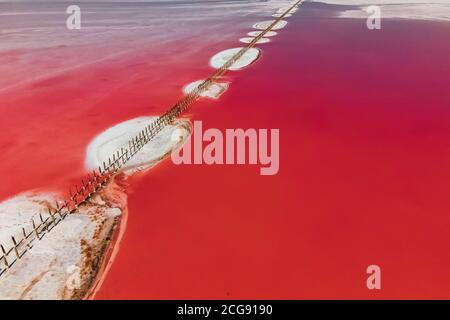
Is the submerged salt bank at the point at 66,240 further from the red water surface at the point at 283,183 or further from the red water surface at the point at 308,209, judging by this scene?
the red water surface at the point at 308,209

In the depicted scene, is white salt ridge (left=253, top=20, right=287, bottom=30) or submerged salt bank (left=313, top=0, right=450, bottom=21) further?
submerged salt bank (left=313, top=0, right=450, bottom=21)

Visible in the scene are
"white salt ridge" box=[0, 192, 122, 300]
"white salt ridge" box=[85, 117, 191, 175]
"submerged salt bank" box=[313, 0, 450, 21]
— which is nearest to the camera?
"white salt ridge" box=[0, 192, 122, 300]

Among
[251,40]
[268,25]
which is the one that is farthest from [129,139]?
[268,25]

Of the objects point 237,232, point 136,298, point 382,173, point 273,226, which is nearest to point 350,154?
point 382,173

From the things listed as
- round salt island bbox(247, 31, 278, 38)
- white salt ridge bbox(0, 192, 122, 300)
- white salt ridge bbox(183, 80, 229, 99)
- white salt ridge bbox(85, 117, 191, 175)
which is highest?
round salt island bbox(247, 31, 278, 38)

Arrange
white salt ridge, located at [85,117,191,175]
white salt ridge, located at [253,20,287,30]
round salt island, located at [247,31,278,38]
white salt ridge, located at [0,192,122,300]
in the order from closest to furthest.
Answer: white salt ridge, located at [0,192,122,300]
white salt ridge, located at [85,117,191,175]
round salt island, located at [247,31,278,38]
white salt ridge, located at [253,20,287,30]

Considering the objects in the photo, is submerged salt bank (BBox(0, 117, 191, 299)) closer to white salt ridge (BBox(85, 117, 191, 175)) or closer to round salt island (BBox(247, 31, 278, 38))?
white salt ridge (BBox(85, 117, 191, 175))

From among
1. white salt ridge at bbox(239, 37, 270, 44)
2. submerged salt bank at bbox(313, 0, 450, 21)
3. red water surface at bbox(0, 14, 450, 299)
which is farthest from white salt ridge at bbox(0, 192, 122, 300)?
submerged salt bank at bbox(313, 0, 450, 21)
